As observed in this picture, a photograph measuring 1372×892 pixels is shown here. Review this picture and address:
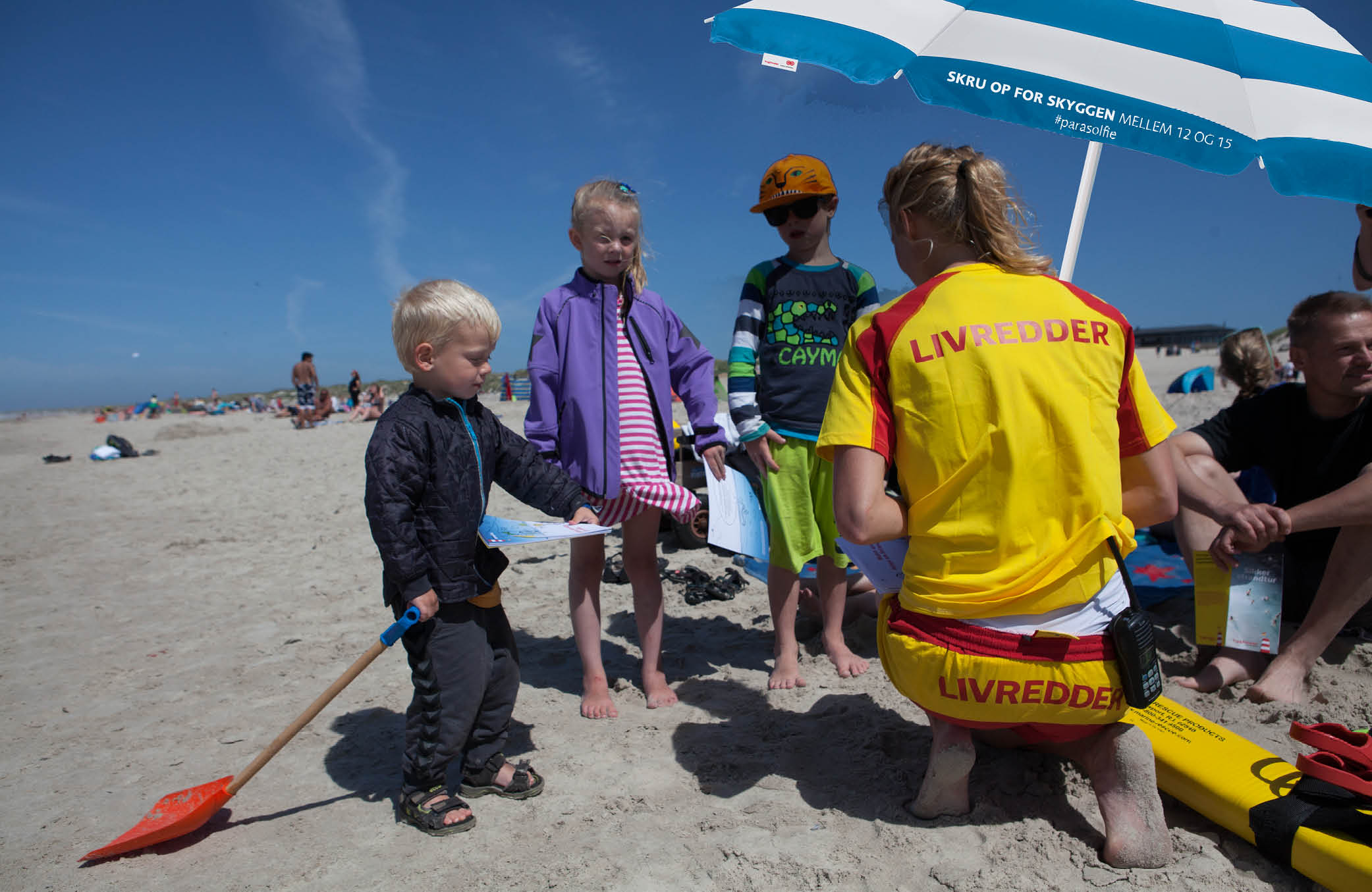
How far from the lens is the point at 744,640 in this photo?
3.63m

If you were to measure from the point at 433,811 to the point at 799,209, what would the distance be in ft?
8.40

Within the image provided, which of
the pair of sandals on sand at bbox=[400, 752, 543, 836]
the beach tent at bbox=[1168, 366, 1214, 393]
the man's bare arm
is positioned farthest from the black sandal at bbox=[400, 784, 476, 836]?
the beach tent at bbox=[1168, 366, 1214, 393]

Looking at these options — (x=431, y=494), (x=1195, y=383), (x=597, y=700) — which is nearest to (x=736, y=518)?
(x=597, y=700)

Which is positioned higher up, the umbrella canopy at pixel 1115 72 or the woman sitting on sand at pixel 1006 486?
the umbrella canopy at pixel 1115 72

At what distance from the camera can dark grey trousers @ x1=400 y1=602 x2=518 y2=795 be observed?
214 centimetres

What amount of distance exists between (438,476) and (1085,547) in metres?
1.77

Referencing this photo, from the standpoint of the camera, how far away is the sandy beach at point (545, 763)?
1.82 metres

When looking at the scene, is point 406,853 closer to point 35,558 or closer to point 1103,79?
point 1103,79

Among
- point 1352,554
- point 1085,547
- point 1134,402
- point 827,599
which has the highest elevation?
point 1134,402

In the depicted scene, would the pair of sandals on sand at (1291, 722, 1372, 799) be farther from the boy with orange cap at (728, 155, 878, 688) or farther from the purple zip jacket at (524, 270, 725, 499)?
the purple zip jacket at (524, 270, 725, 499)

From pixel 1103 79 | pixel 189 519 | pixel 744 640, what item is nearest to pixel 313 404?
pixel 189 519

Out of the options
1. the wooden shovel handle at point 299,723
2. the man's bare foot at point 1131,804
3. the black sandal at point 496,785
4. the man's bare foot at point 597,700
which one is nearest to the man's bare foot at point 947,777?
the man's bare foot at point 1131,804

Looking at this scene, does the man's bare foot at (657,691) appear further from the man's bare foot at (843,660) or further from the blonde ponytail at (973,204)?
the blonde ponytail at (973,204)

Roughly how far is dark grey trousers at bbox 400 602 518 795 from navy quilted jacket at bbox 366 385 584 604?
101 mm
